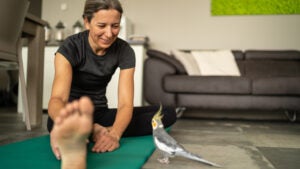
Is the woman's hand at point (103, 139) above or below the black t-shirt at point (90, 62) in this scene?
below

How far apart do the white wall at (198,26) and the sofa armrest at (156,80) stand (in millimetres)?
965

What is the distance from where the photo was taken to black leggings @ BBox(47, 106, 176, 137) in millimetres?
1425

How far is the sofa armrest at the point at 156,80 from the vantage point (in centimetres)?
283

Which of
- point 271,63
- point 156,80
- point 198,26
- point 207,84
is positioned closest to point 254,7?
point 198,26

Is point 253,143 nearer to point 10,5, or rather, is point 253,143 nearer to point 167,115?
point 167,115

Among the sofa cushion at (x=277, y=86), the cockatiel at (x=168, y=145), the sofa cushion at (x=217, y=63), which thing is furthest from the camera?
the sofa cushion at (x=217, y=63)

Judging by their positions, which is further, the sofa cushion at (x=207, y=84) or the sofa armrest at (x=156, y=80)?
the sofa armrest at (x=156, y=80)

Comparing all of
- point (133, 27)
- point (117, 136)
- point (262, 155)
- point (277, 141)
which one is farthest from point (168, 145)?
point (133, 27)

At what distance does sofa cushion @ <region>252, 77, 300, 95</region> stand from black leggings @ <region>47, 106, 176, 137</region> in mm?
1315

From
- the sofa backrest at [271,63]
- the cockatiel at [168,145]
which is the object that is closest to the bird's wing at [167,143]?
the cockatiel at [168,145]

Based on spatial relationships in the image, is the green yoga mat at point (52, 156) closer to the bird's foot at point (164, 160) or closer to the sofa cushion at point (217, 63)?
the bird's foot at point (164, 160)

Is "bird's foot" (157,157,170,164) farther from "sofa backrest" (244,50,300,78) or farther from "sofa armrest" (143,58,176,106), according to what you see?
"sofa backrest" (244,50,300,78)

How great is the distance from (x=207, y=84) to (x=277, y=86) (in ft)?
2.04

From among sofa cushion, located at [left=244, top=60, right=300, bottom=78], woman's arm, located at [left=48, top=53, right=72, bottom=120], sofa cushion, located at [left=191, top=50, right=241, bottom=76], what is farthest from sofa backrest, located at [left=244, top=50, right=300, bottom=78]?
woman's arm, located at [left=48, top=53, right=72, bottom=120]
